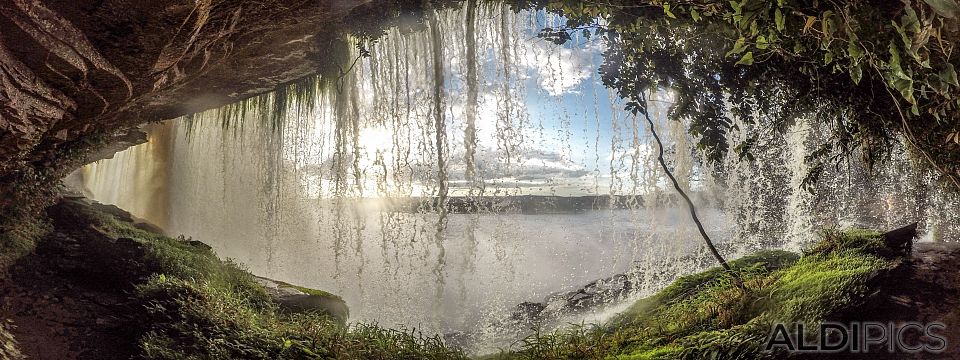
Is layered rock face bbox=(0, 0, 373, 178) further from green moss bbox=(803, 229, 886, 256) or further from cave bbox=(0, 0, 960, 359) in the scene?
green moss bbox=(803, 229, 886, 256)

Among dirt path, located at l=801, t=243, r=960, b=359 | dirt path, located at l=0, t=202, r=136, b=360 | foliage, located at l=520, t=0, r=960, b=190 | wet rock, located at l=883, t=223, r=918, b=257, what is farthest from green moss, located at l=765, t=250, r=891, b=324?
dirt path, located at l=0, t=202, r=136, b=360

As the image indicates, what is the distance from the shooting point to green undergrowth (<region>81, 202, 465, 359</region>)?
4.53 meters

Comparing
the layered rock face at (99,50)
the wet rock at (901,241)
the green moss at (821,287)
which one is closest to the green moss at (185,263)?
the layered rock face at (99,50)

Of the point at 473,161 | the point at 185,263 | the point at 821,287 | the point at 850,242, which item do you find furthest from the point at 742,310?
the point at 185,263

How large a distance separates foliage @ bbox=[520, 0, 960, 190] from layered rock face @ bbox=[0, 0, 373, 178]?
2.91 meters

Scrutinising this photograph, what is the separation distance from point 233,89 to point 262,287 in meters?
3.38

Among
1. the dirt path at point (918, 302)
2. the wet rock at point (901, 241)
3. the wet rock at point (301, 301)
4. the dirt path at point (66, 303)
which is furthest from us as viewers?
the wet rock at point (301, 301)

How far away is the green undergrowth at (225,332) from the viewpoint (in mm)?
4527

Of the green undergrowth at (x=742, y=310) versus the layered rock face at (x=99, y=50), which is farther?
the green undergrowth at (x=742, y=310)

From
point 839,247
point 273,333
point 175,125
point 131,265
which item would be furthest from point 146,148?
point 839,247

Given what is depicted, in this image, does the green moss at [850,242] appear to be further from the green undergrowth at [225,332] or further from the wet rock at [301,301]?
the wet rock at [301,301]

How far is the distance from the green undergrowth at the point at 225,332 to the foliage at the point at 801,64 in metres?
3.59

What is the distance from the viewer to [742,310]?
422 cm

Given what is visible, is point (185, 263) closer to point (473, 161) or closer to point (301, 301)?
point (301, 301)
